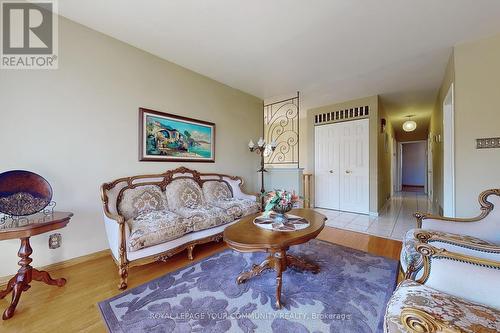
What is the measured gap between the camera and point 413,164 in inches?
376

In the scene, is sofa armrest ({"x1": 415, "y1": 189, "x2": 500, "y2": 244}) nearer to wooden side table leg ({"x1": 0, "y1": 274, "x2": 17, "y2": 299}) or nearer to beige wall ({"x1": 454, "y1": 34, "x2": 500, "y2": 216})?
beige wall ({"x1": 454, "y1": 34, "x2": 500, "y2": 216})

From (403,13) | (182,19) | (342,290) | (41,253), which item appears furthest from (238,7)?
(41,253)

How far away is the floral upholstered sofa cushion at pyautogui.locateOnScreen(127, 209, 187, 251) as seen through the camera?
180 centimetres

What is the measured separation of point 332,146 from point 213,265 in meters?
3.91

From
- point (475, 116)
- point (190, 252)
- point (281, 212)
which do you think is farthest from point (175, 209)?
point (475, 116)

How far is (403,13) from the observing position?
6.40 feet

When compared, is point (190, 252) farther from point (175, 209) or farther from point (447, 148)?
point (447, 148)

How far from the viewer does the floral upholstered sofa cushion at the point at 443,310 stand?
78cm

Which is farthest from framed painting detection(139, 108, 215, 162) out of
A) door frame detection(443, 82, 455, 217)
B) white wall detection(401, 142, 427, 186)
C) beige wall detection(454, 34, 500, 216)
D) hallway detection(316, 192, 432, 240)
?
white wall detection(401, 142, 427, 186)

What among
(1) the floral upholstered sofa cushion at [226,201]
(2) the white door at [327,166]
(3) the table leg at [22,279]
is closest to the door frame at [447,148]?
(2) the white door at [327,166]

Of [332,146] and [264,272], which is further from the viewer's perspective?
[332,146]

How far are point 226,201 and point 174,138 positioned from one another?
126 centimetres

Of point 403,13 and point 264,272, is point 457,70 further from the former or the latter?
point 264,272

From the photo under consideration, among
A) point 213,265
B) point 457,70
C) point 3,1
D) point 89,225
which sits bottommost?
point 213,265
